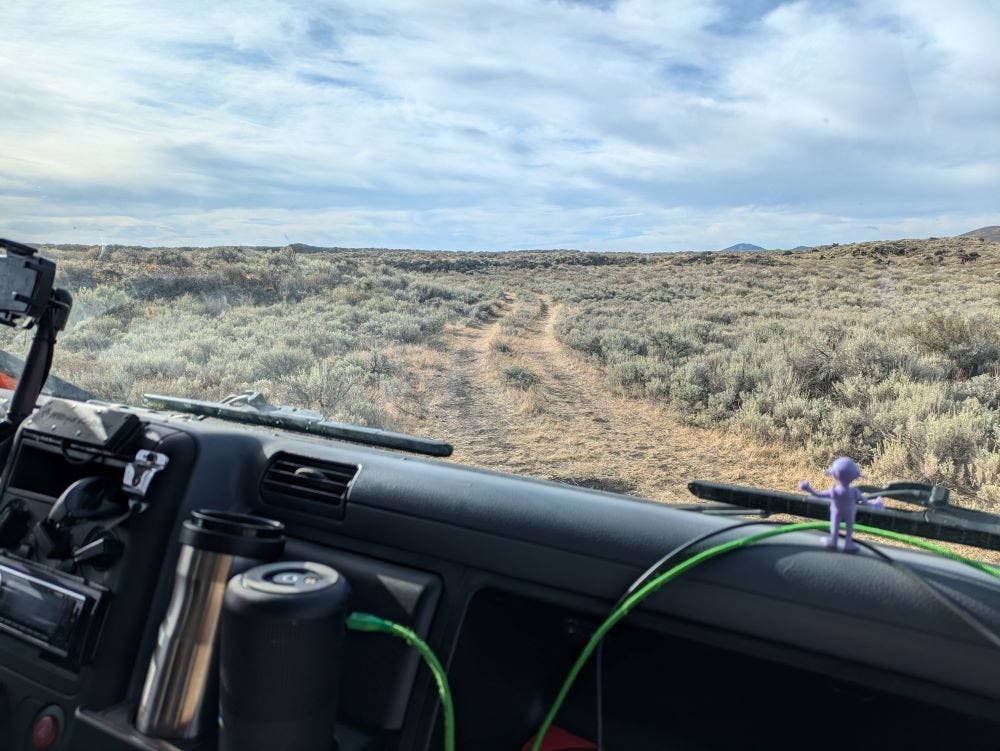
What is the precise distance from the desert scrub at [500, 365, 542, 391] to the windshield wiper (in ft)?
21.7

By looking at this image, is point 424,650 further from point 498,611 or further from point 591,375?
point 591,375

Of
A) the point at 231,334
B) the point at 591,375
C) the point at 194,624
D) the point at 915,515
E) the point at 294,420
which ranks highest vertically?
the point at 591,375

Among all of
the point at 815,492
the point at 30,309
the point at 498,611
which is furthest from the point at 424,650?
the point at 30,309

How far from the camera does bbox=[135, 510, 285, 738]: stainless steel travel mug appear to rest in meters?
2.10

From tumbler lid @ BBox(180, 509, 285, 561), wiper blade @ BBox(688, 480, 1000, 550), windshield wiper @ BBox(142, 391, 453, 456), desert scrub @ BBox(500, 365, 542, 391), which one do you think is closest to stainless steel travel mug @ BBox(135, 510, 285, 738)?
tumbler lid @ BBox(180, 509, 285, 561)

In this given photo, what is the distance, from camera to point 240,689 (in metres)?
1.88

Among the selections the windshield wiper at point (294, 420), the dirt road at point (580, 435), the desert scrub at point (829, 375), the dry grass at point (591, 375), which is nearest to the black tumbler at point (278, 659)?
the windshield wiper at point (294, 420)

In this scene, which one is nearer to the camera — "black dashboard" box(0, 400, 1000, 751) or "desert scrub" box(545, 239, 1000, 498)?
"black dashboard" box(0, 400, 1000, 751)

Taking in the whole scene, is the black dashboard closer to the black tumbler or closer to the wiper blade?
the wiper blade

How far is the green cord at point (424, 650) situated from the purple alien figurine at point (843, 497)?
98cm

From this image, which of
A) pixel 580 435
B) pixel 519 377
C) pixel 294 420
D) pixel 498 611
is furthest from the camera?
pixel 519 377

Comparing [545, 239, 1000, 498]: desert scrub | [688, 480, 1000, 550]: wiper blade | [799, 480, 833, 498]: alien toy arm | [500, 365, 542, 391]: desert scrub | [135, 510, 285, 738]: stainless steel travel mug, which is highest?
[545, 239, 1000, 498]: desert scrub

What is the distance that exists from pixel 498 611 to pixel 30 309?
1816mm

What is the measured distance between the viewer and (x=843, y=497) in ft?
5.88
